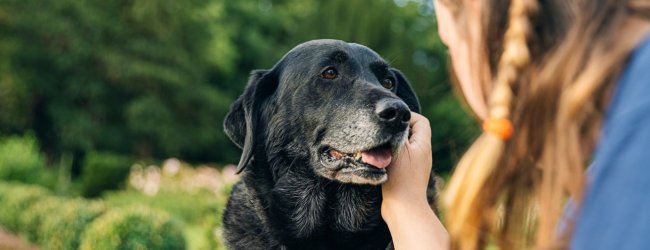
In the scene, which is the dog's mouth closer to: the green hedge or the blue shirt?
the blue shirt

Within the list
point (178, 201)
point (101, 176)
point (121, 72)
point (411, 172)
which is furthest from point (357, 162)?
point (121, 72)

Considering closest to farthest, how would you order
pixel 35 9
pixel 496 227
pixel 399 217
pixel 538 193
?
pixel 538 193 < pixel 496 227 < pixel 399 217 < pixel 35 9

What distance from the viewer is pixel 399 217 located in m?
2.58

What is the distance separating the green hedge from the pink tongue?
11.1 ft

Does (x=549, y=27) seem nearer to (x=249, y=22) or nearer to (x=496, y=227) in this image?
(x=496, y=227)

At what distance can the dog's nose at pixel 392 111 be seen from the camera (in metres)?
3.35

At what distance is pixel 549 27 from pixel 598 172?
376mm

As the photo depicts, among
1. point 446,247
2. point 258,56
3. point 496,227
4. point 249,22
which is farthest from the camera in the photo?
point 249,22

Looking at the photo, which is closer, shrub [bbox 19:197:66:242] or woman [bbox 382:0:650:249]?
woman [bbox 382:0:650:249]

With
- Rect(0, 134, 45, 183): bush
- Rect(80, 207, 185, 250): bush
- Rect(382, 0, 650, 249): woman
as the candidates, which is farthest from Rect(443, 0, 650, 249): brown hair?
Rect(0, 134, 45, 183): bush

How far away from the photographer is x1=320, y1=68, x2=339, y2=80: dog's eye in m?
3.73

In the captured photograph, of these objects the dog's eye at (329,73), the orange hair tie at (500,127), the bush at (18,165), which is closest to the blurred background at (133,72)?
the bush at (18,165)

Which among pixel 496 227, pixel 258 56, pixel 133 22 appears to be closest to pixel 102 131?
pixel 133 22

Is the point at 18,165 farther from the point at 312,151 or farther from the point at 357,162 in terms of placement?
the point at 357,162
